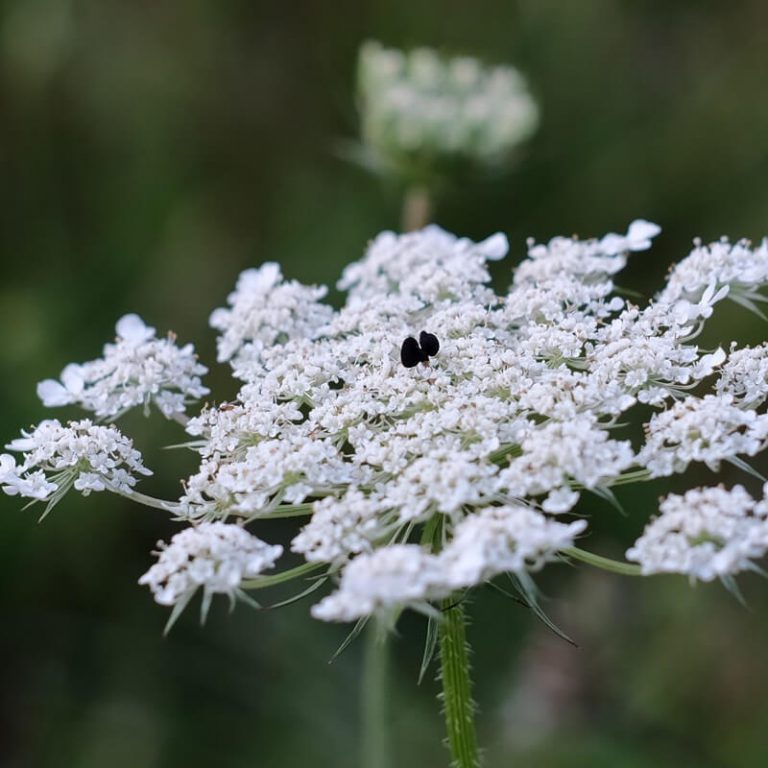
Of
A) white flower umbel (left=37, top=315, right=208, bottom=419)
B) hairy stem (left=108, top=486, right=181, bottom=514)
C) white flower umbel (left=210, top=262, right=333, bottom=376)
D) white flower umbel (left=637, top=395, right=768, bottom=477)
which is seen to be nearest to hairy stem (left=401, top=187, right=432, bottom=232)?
white flower umbel (left=210, top=262, right=333, bottom=376)

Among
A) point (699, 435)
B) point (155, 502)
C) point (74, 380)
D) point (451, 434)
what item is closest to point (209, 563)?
point (155, 502)

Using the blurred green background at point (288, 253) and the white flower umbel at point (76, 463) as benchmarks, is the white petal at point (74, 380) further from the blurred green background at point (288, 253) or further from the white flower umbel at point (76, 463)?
the blurred green background at point (288, 253)

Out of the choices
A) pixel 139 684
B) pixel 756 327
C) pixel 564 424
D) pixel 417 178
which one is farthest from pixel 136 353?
pixel 756 327

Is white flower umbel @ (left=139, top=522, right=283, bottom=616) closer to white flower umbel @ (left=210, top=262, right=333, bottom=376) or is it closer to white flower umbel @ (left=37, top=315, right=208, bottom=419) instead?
white flower umbel @ (left=37, top=315, right=208, bottom=419)

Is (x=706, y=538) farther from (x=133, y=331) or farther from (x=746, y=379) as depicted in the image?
(x=133, y=331)

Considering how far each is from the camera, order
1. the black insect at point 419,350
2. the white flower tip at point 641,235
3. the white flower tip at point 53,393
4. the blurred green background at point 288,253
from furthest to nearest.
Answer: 1. the blurred green background at point 288,253
2. the white flower tip at point 641,235
3. the white flower tip at point 53,393
4. the black insect at point 419,350

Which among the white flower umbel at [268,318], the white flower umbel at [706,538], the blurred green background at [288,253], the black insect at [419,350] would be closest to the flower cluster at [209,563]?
the black insect at [419,350]
